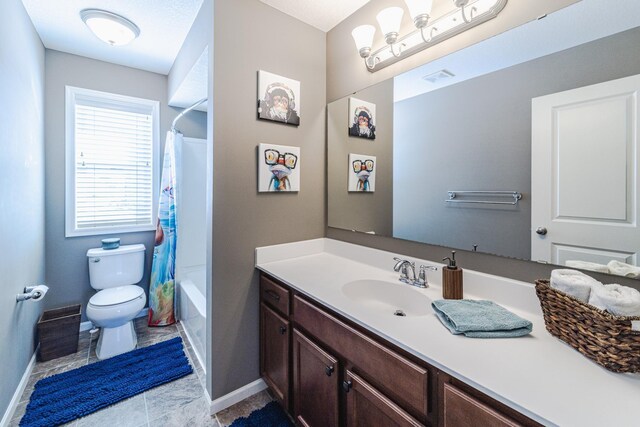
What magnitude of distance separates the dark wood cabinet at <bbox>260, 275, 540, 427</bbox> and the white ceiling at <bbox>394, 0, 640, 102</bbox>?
121 centimetres

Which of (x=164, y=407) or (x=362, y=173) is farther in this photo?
(x=362, y=173)

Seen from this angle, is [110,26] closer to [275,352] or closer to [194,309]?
[194,309]

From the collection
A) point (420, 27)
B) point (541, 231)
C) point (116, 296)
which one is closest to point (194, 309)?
point (116, 296)

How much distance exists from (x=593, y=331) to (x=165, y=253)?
112 inches

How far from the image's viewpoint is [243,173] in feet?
5.48

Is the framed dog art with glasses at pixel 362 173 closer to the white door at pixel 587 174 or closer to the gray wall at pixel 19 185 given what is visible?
the white door at pixel 587 174

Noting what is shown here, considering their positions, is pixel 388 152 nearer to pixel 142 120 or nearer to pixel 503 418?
pixel 503 418

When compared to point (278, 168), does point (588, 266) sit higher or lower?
lower

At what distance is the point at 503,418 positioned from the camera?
645 mm

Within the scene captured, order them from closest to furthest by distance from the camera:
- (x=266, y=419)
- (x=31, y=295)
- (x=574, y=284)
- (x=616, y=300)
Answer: (x=616, y=300) → (x=574, y=284) → (x=266, y=419) → (x=31, y=295)

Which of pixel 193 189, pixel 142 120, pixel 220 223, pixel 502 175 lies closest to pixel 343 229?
pixel 220 223

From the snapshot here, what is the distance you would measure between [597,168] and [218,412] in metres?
2.14

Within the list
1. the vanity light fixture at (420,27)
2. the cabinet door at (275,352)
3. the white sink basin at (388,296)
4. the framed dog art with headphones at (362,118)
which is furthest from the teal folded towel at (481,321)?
the vanity light fixture at (420,27)

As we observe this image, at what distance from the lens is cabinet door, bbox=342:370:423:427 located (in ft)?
2.92
